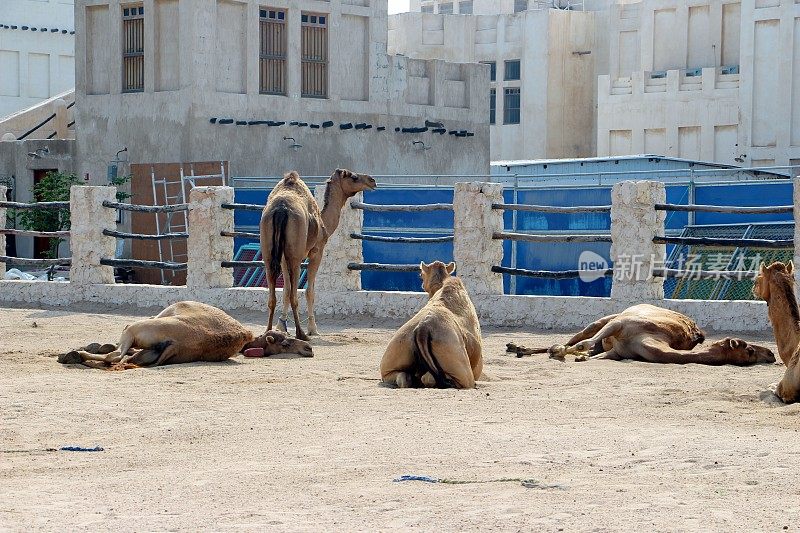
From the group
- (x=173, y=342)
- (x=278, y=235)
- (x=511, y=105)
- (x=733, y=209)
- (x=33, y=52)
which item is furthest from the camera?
(x=511, y=105)

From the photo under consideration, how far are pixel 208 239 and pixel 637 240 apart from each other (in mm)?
6109

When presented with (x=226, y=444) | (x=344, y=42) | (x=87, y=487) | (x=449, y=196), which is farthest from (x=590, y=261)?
(x=87, y=487)

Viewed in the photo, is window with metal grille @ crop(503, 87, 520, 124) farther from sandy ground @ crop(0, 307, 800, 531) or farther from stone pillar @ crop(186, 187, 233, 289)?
sandy ground @ crop(0, 307, 800, 531)

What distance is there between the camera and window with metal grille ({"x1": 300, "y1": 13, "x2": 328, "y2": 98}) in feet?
108

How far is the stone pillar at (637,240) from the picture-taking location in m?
16.9

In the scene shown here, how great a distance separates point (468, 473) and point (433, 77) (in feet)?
95.4

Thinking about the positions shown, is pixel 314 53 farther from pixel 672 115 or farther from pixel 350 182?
pixel 350 182

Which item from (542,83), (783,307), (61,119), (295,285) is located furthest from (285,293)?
(542,83)

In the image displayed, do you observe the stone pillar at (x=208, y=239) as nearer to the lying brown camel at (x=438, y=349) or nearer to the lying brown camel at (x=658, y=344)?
the lying brown camel at (x=658, y=344)

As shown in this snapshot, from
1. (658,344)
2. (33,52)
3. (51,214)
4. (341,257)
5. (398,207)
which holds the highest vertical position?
(33,52)

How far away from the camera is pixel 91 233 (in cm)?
2095

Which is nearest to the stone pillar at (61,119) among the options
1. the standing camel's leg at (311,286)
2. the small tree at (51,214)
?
the small tree at (51,214)

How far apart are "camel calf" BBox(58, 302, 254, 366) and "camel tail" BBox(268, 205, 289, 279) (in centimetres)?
215

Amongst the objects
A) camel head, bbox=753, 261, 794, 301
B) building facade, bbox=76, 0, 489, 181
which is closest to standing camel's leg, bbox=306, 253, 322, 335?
camel head, bbox=753, 261, 794, 301
